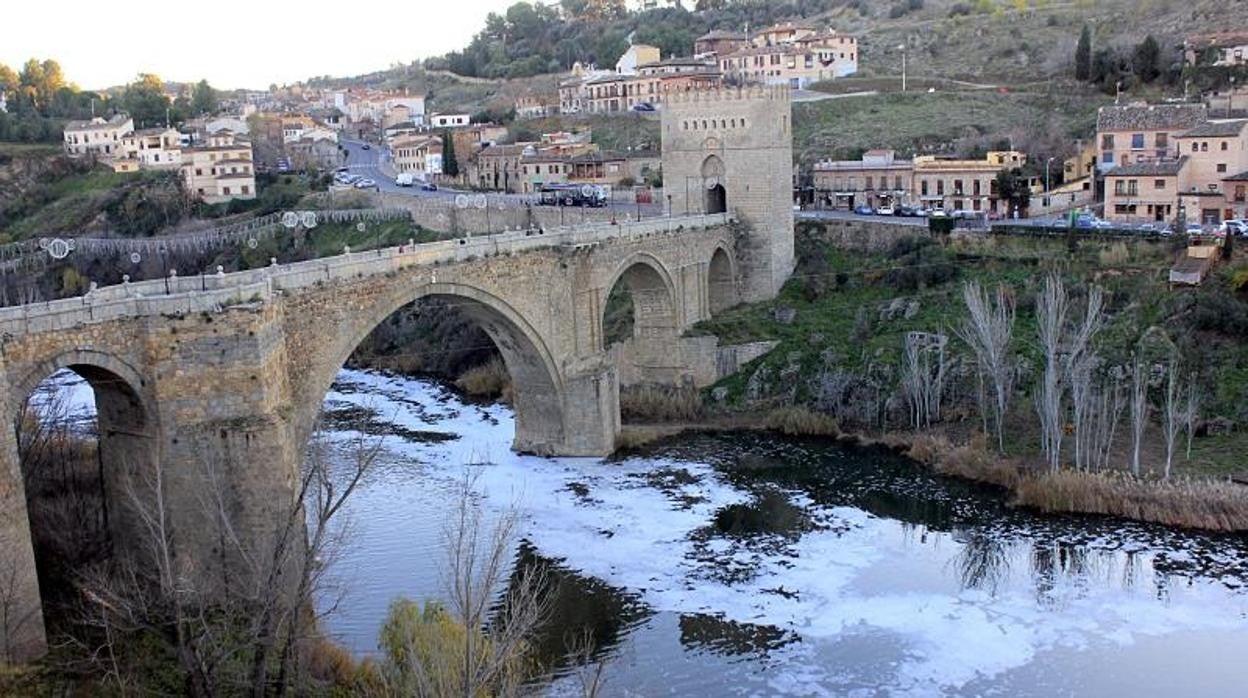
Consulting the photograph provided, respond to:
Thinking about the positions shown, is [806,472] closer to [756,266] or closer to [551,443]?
[551,443]

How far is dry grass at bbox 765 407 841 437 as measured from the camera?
25.9 meters

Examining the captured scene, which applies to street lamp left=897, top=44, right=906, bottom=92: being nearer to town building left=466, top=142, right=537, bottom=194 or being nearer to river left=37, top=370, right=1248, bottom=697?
town building left=466, top=142, right=537, bottom=194

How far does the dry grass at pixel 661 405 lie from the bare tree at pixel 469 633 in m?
8.25

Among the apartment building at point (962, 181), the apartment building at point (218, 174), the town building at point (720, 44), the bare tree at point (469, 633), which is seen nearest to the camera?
the bare tree at point (469, 633)

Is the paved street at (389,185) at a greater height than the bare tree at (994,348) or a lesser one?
greater

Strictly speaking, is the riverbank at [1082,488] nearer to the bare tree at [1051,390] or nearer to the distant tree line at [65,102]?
the bare tree at [1051,390]

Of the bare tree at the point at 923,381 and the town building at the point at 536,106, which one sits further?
the town building at the point at 536,106

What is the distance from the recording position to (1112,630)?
1622 cm

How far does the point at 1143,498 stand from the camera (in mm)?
20156

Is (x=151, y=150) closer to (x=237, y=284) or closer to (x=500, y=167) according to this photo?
(x=500, y=167)

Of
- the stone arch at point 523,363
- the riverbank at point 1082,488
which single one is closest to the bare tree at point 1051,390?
the riverbank at point 1082,488

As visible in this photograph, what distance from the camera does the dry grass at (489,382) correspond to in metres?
30.8

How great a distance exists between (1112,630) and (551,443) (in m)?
12.6

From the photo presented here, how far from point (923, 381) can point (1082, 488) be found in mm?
5254
